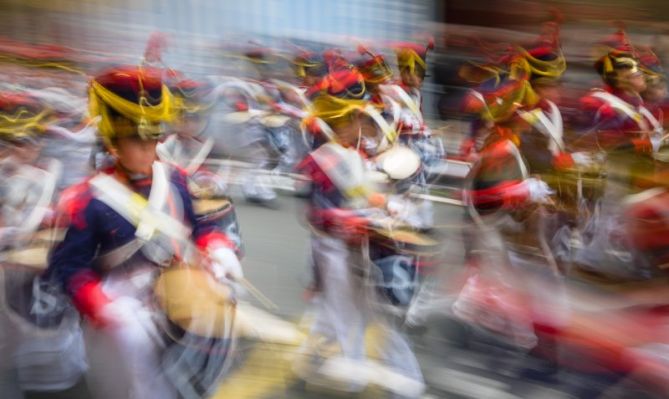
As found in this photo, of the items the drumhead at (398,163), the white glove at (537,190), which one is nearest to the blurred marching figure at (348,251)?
the drumhead at (398,163)

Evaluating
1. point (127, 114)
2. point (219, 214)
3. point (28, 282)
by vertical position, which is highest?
point (127, 114)

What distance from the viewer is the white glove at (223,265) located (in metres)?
3.13

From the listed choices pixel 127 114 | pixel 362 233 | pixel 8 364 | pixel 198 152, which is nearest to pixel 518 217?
pixel 362 233

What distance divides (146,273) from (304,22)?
9035 mm

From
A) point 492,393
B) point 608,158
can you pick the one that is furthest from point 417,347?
point 608,158

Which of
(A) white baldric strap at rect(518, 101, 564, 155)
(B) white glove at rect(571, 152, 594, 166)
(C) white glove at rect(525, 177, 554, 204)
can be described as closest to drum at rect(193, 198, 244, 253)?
(C) white glove at rect(525, 177, 554, 204)

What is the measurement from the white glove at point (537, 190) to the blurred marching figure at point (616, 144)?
361 mm

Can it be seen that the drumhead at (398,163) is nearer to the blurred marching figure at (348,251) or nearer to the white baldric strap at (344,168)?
the blurred marching figure at (348,251)

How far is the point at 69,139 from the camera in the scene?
636cm

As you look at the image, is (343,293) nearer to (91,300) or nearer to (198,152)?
(91,300)

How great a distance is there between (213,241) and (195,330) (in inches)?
18.4

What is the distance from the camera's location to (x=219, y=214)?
4105mm

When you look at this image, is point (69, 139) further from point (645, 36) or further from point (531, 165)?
point (645, 36)

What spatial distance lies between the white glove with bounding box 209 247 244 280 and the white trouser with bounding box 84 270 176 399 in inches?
10.7
